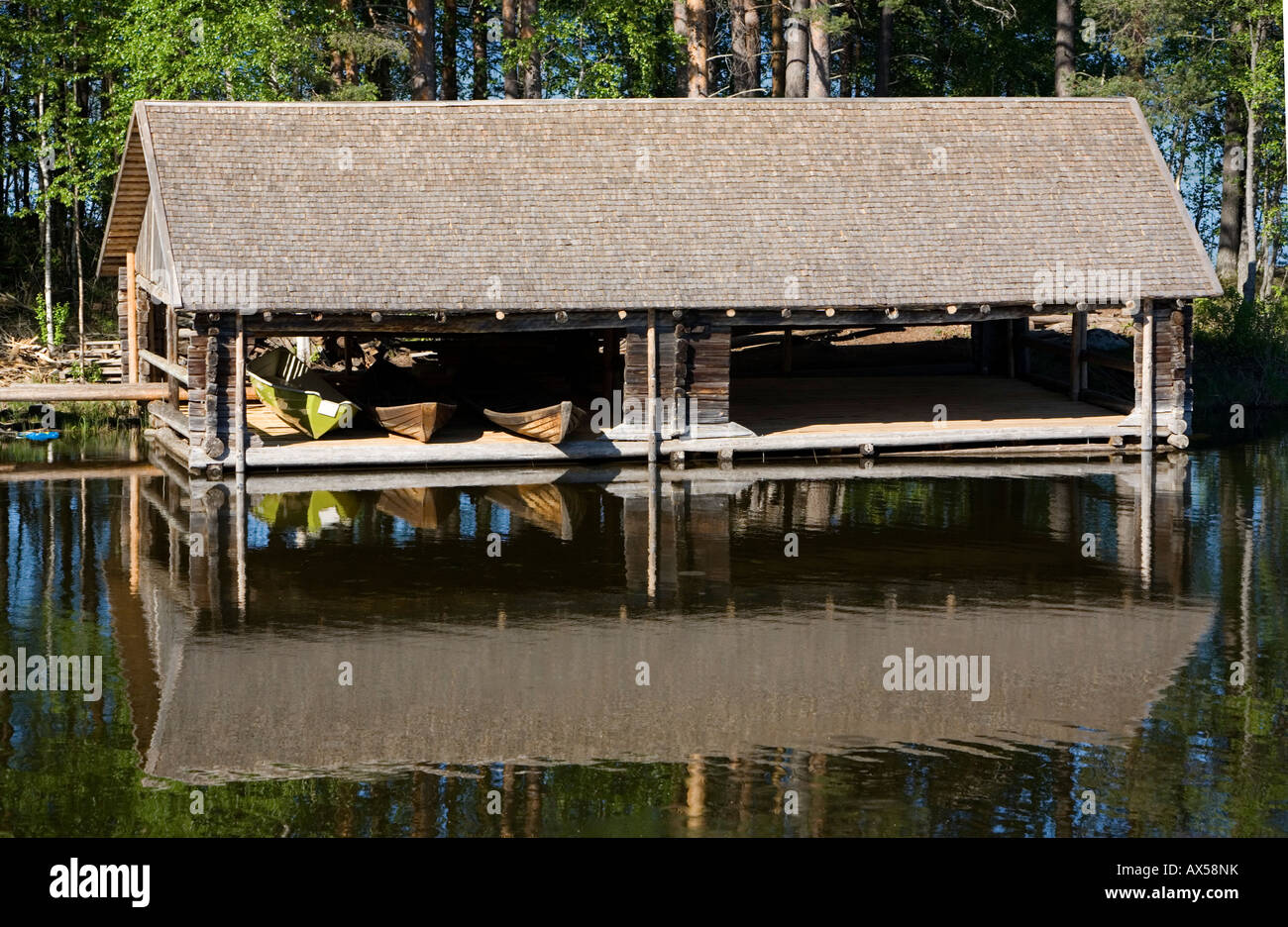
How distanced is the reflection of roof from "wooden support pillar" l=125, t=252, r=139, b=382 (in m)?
16.5

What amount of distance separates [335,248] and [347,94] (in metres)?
10.7

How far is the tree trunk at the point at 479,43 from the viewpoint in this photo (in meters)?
42.3

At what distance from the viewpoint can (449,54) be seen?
141 feet

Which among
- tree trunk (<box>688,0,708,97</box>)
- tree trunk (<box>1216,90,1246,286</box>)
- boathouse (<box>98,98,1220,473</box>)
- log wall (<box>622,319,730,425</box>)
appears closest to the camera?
boathouse (<box>98,98,1220,473</box>)

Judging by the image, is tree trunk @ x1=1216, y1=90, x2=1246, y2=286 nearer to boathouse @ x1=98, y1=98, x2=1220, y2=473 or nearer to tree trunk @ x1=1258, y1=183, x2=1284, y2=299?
tree trunk @ x1=1258, y1=183, x2=1284, y2=299

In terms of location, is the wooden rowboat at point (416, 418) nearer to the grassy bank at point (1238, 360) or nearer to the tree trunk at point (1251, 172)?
the grassy bank at point (1238, 360)

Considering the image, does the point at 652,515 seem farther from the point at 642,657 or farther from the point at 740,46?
the point at 740,46

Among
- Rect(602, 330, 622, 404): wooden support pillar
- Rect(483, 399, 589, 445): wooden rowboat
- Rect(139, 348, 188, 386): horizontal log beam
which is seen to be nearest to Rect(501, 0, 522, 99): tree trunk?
Rect(139, 348, 188, 386): horizontal log beam

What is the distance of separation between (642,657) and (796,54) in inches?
912

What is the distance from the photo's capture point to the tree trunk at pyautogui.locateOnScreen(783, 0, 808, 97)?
33.9 meters

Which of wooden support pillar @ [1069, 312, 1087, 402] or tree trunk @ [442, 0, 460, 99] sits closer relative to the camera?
wooden support pillar @ [1069, 312, 1087, 402]

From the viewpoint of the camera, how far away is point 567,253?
24.0 meters

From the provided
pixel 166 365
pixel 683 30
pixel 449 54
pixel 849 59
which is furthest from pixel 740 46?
pixel 166 365

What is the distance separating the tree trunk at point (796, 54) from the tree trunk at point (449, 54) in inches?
445
